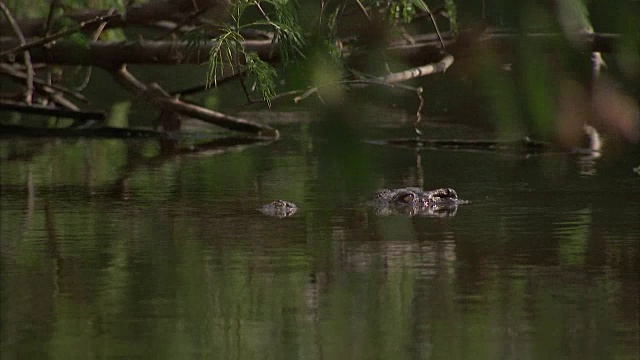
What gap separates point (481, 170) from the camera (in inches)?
460

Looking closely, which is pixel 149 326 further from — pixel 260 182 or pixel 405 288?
pixel 260 182

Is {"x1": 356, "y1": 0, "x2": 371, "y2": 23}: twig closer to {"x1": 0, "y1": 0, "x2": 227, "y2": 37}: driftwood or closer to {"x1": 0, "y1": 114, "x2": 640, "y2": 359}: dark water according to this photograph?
{"x1": 0, "y1": 114, "x2": 640, "y2": 359}: dark water

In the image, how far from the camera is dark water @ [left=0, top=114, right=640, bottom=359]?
5.54 metres

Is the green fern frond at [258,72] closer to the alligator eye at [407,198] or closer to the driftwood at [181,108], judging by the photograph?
the alligator eye at [407,198]

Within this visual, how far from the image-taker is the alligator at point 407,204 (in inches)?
362

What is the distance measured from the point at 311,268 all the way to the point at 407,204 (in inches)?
97.7

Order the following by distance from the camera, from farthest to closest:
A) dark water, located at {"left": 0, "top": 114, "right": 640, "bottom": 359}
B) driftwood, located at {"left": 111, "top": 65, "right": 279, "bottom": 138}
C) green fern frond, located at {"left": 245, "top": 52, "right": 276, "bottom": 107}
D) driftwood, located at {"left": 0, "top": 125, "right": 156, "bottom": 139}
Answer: driftwood, located at {"left": 0, "top": 125, "right": 156, "bottom": 139}
driftwood, located at {"left": 111, "top": 65, "right": 279, "bottom": 138}
dark water, located at {"left": 0, "top": 114, "right": 640, "bottom": 359}
green fern frond, located at {"left": 245, "top": 52, "right": 276, "bottom": 107}

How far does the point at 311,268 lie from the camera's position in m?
7.13

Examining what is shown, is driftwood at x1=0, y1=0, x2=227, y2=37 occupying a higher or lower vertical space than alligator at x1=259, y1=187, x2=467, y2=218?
higher

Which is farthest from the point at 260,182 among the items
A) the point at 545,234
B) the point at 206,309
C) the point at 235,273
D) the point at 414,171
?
the point at 206,309

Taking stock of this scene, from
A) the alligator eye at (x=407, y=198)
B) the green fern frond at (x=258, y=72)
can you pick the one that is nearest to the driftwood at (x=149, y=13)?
the alligator eye at (x=407, y=198)

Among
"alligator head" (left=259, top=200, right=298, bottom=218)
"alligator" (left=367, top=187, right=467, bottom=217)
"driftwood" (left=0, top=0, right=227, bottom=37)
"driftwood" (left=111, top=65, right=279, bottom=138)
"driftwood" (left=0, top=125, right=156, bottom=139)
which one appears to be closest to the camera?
"alligator head" (left=259, top=200, right=298, bottom=218)

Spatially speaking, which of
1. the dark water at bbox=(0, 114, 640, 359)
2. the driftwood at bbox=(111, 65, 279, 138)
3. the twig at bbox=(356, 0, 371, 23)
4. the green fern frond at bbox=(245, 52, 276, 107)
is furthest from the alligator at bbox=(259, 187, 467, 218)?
the twig at bbox=(356, 0, 371, 23)

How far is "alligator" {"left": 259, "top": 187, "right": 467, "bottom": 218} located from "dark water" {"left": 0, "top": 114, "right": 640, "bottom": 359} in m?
0.12
